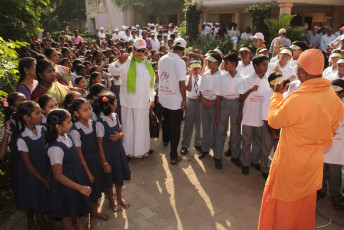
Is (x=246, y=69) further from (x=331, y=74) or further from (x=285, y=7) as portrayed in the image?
(x=285, y=7)

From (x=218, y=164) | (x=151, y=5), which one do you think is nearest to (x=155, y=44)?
(x=218, y=164)

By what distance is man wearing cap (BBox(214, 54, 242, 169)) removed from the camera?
4312mm

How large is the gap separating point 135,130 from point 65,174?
7.02ft

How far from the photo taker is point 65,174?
2703 millimetres

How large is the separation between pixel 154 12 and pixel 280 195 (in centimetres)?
2868

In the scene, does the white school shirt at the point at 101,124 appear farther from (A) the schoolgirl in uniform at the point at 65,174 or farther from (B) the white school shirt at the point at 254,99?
(B) the white school shirt at the point at 254,99

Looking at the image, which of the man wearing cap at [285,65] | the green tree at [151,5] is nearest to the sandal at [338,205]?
the man wearing cap at [285,65]

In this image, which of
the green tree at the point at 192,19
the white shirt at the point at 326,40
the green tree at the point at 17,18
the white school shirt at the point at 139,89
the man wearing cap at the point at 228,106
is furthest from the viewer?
the green tree at the point at 192,19

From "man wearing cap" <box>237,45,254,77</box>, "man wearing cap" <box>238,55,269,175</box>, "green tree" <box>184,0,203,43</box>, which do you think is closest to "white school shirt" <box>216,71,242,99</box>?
"man wearing cap" <box>238,55,269,175</box>

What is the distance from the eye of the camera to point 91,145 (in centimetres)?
319

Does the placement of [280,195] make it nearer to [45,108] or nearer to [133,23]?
[45,108]

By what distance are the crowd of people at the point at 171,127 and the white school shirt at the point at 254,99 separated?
0.05ft

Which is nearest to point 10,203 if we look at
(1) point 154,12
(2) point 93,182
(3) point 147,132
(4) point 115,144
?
(2) point 93,182

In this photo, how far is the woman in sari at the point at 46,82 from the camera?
3414 millimetres
